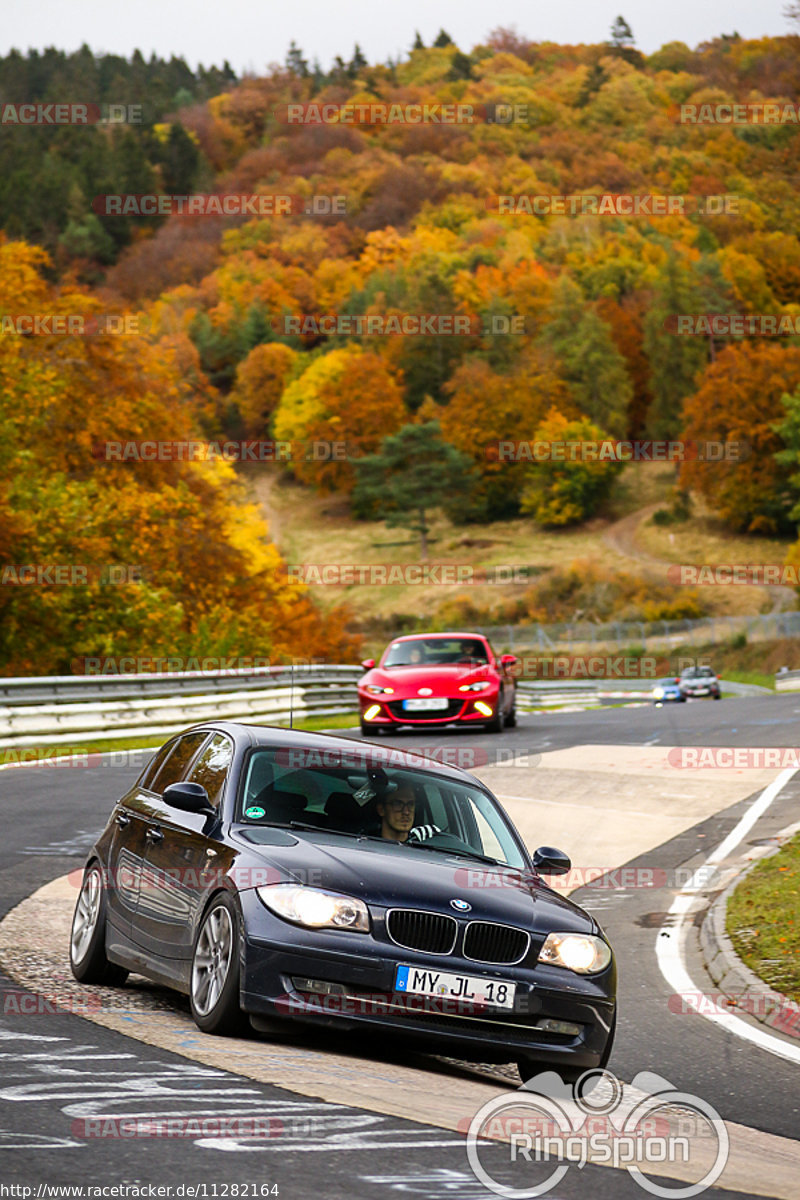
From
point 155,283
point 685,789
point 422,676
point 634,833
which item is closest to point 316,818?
point 634,833

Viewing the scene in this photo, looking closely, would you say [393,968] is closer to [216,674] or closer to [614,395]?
[216,674]

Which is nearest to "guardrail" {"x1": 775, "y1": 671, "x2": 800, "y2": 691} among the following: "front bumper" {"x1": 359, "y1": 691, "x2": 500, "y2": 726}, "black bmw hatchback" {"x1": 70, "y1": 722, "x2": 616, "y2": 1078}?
"front bumper" {"x1": 359, "y1": 691, "x2": 500, "y2": 726}

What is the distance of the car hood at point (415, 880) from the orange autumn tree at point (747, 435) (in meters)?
105

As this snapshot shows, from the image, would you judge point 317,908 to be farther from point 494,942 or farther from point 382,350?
point 382,350

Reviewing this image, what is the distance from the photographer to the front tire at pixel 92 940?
841cm

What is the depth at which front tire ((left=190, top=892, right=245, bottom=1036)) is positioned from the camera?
22.6 ft

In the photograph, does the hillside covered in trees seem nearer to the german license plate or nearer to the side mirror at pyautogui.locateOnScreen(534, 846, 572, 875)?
the side mirror at pyautogui.locateOnScreen(534, 846, 572, 875)

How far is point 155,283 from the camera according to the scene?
7446 inches

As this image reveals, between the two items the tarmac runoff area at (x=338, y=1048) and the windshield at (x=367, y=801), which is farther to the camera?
the windshield at (x=367, y=801)

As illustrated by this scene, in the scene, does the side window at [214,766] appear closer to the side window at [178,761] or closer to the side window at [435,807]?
the side window at [178,761]

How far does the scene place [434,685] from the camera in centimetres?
2481

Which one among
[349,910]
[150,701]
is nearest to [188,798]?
[349,910]

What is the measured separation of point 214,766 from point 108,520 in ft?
91.5

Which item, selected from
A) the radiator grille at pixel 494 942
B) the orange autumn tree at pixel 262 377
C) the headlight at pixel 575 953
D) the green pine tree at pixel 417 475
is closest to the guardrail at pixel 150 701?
the headlight at pixel 575 953
